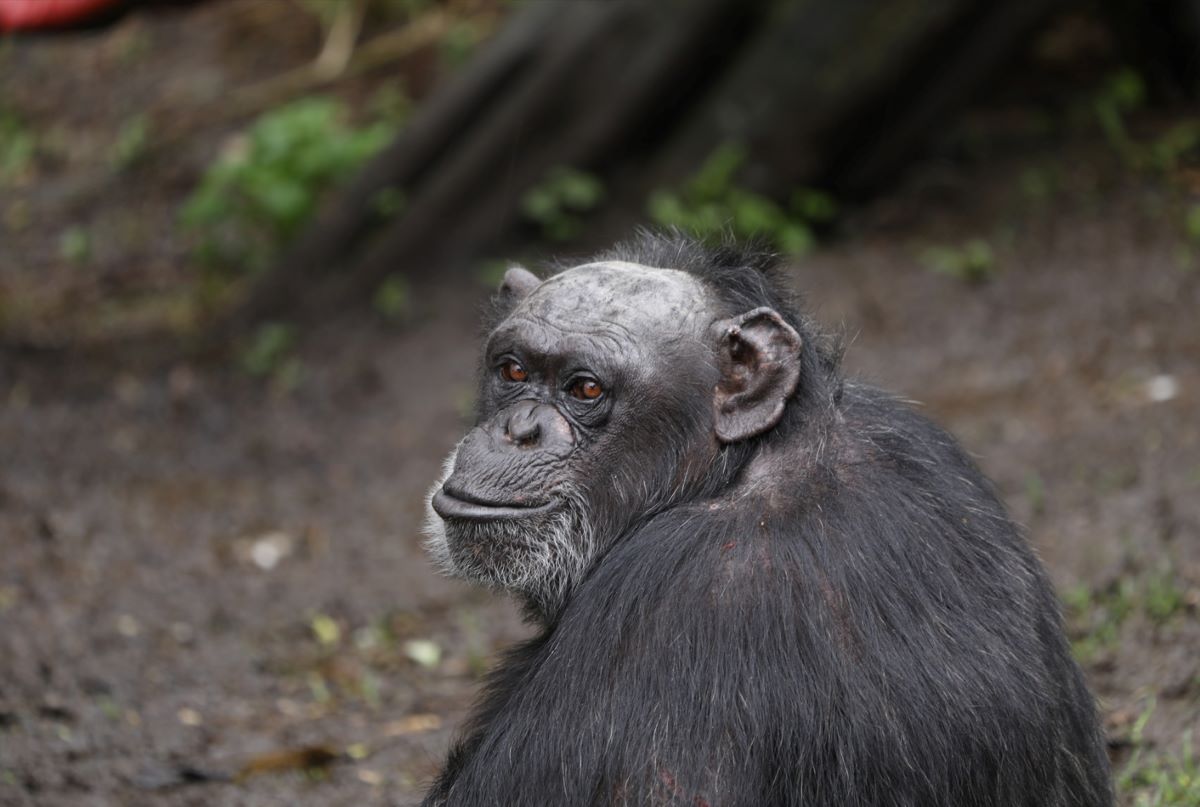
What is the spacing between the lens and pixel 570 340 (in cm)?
438

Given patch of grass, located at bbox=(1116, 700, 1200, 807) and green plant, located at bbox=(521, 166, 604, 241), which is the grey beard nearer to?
patch of grass, located at bbox=(1116, 700, 1200, 807)

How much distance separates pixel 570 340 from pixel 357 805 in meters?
2.24

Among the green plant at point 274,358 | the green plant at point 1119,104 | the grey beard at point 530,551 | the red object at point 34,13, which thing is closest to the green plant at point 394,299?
the green plant at point 274,358

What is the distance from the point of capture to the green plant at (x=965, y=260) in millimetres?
10328

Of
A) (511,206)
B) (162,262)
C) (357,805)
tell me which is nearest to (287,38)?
(162,262)

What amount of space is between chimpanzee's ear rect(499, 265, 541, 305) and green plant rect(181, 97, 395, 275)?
7.03 m

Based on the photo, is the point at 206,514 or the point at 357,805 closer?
the point at 357,805

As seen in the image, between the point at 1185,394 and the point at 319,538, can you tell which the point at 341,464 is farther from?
the point at 1185,394

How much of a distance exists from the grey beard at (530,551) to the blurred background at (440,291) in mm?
1787

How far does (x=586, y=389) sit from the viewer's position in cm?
437

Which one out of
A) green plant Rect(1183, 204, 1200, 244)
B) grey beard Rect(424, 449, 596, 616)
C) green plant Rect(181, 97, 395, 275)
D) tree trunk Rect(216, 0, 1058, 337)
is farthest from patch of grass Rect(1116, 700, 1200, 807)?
green plant Rect(181, 97, 395, 275)

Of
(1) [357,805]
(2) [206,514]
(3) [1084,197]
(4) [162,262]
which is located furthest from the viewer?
(4) [162,262]

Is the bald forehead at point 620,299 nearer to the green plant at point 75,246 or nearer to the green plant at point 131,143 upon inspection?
the green plant at point 75,246

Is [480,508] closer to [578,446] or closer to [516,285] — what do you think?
[578,446]
